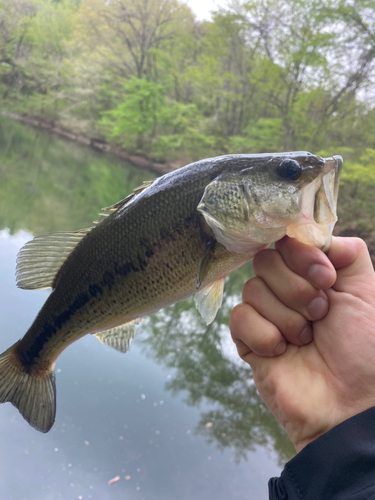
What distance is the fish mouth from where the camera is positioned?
1349mm

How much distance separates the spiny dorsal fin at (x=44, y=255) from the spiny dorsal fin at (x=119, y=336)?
0.46 metres

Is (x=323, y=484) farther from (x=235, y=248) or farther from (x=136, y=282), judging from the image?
(x=136, y=282)

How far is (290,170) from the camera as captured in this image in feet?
4.64

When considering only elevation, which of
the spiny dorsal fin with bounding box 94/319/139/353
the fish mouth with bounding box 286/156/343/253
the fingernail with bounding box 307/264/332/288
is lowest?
the spiny dorsal fin with bounding box 94/319/139/353

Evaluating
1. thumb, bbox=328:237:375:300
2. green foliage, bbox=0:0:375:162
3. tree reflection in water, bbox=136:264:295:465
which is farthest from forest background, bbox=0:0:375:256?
thumb, bbox=328:237:375:300

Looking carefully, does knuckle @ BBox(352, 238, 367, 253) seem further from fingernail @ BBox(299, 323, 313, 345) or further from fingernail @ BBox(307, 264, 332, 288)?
fingernail @ BBox(299, 323, 313, 345)

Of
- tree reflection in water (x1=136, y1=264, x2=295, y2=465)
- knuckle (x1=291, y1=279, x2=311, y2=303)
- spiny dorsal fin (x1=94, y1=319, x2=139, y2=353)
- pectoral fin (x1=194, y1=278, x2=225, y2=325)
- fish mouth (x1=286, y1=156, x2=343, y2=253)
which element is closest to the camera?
fish mouth (x1=286, y1=156, x2=343, y2=253)

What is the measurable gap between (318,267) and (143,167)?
2183 cm

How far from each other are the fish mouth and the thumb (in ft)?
0.52

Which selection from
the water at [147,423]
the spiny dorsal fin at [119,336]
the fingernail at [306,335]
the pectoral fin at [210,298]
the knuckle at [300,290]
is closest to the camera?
the knuckle at [300,290]

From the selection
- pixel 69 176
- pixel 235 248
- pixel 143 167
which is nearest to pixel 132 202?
pixel 235 248

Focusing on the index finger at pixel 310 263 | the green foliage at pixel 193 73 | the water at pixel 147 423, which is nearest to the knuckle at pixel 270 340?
the index finger at pixel 310 263

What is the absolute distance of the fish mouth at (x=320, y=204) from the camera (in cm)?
135

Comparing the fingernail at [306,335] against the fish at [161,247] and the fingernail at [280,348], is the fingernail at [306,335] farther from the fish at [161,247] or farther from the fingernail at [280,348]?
the fish at [161,247]
